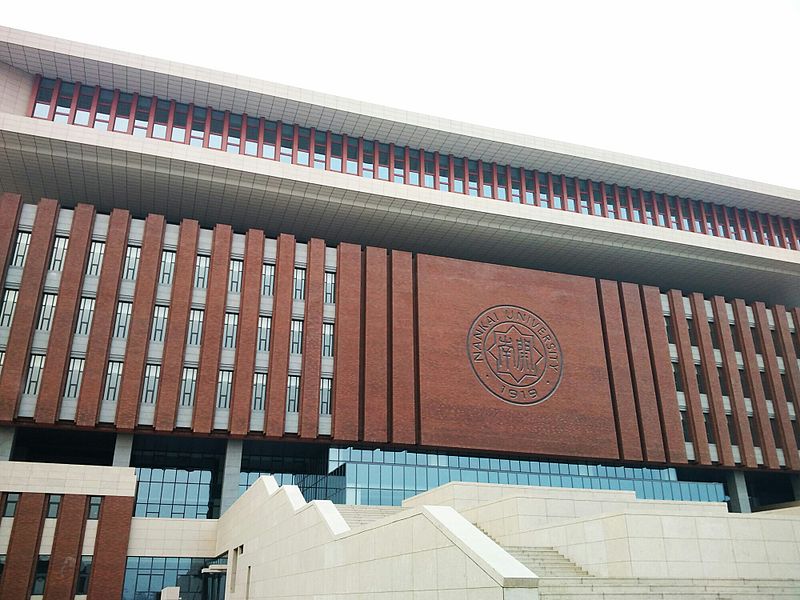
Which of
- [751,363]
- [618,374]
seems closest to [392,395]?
[618,374]

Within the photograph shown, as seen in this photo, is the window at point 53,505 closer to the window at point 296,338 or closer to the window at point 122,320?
the window at point 122,320

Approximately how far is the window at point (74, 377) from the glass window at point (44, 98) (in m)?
13.7

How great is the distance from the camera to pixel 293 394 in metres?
37.7

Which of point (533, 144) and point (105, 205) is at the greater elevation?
point (533, 144)

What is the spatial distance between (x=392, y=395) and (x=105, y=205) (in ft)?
65.3

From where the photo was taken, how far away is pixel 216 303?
38156mm

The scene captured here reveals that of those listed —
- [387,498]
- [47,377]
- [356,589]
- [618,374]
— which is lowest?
[356,589]

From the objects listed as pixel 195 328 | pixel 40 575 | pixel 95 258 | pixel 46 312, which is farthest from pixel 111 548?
pixel 95 258

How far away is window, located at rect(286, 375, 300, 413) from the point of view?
3734 cm

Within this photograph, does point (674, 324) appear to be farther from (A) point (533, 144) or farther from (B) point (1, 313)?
(B) point (1, 313)

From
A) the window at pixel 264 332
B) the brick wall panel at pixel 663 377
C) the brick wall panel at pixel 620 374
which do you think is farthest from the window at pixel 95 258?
the brick wall panel at pixel 663 377

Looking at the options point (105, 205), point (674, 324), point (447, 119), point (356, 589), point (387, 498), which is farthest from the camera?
point (674, 324)

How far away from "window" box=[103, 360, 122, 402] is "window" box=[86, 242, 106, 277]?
5.15 metres

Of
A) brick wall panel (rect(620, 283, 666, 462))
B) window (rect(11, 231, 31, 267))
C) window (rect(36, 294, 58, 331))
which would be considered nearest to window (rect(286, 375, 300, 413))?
window (rect(36, 294, 58, 331))
